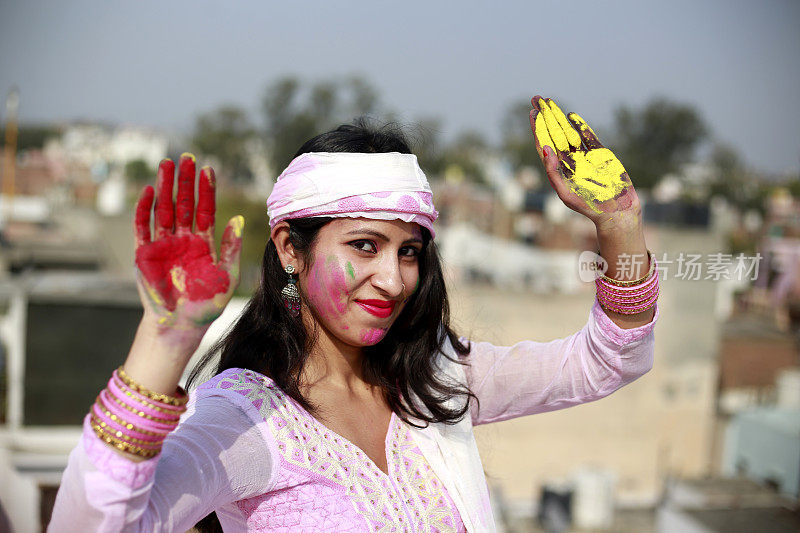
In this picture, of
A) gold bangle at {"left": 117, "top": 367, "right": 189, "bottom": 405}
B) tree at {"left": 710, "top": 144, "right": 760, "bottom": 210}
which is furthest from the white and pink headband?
tree at {"left": 710, "top": 144, "right": 760, "bottom": 210}

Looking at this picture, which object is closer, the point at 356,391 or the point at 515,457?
the point at 356,391

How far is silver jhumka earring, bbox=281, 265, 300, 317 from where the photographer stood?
1722 millimetres

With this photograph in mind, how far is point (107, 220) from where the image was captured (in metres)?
17.3

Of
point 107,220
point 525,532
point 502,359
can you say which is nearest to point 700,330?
point 525,532

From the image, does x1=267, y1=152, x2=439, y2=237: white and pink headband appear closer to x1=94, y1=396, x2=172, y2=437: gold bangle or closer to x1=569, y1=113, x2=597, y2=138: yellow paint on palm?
x1=569, y1=113, x2=597, y2=138: yellow paint on palm

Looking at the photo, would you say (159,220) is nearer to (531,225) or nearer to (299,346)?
(299,346)

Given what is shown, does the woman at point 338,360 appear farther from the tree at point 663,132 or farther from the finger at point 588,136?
the tree at point 663,132

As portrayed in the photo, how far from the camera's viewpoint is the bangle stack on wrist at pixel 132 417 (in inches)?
42.6

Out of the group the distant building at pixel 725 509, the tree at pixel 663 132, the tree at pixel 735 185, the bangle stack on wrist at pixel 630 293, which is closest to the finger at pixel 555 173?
the bangle stack on wrist at pixel 630 293

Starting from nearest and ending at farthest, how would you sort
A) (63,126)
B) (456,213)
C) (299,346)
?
(299,346)
(456,213)
(63,126)

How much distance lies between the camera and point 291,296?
5.66 feet

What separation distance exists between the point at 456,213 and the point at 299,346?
23.7m

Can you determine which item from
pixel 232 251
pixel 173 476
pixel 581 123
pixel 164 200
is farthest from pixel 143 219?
pixel 581 123

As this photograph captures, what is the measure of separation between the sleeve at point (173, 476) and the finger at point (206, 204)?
0.34 meters
